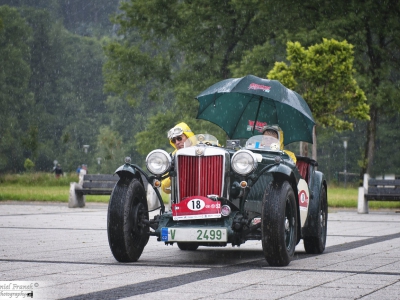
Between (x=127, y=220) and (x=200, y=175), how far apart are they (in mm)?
859

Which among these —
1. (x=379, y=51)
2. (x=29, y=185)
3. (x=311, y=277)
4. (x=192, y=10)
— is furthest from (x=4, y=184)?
(x=311, y=277)

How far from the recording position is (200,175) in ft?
30.3

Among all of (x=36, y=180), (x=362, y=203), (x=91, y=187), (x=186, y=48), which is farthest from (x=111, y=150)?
(x=362, y=203)

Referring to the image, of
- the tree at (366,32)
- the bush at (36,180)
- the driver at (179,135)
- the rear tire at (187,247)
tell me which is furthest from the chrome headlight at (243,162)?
the bush at (36,180)

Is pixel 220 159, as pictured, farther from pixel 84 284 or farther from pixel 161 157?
pixel 84 284

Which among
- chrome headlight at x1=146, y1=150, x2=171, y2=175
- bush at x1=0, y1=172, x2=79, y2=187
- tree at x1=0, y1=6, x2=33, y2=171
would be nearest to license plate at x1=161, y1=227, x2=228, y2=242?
chrome headlight at x1=146, y1=150, x2=171, y2=175

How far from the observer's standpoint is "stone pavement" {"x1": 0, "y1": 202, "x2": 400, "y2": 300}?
6773mm

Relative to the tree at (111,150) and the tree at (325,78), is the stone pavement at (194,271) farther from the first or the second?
the tree at (111,150)

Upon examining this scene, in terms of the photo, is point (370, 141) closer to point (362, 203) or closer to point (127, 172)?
point (362, 203)

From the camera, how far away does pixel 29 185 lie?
45031mm

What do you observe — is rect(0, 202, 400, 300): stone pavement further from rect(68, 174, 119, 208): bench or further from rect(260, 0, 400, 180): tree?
rect(260, 0, 400, 180): tree

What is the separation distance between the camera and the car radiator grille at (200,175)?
30.2 feet

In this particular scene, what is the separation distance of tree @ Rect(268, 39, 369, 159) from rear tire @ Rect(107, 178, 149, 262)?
19.4 metres

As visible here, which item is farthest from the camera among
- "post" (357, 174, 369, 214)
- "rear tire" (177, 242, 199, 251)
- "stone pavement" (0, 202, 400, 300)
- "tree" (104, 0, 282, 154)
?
"tree" (104, 0, 282, 154)
